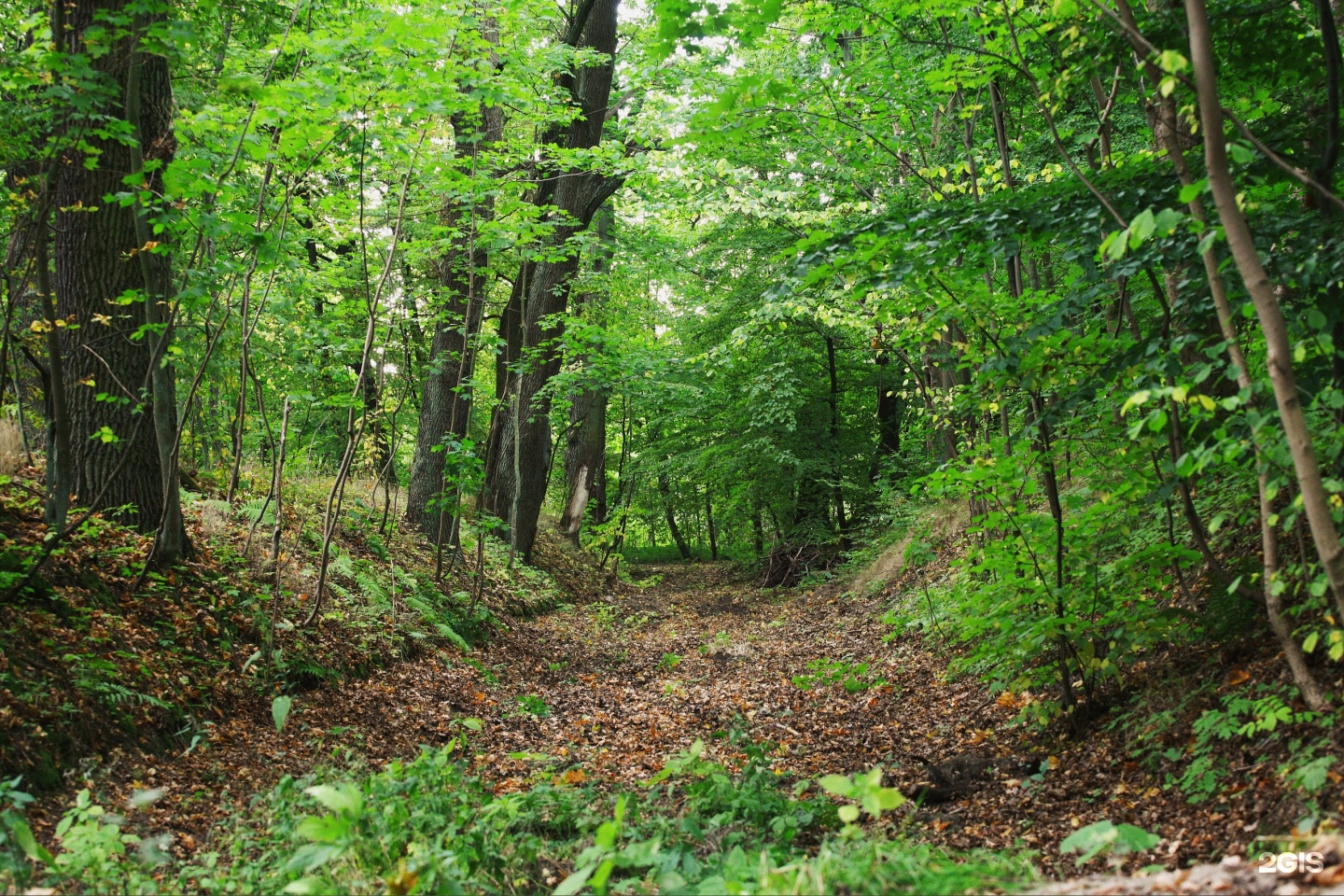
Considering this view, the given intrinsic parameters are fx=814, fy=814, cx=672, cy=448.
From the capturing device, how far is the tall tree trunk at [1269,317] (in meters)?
2.88

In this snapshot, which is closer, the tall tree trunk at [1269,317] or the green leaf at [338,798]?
the green leaf at [338,798]

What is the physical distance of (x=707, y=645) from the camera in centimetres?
1067

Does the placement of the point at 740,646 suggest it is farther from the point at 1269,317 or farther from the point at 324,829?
the point at 1269,317

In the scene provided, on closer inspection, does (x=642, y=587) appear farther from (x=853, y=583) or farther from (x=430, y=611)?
(x=430, y=611)

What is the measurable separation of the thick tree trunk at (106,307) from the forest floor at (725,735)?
7.30 feet

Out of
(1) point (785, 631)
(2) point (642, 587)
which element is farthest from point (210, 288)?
(2) point (642, 587)

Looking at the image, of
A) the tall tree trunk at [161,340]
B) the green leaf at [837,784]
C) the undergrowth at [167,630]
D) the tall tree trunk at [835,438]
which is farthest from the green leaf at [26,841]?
the tall tree trunk at [835,438]

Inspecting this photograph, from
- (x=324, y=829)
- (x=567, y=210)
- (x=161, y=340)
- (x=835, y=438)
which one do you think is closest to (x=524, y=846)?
(x=324, y=829)

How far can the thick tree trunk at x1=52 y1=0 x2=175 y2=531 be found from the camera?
590 centimetres

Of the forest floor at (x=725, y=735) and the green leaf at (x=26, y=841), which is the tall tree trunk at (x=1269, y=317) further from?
the green leaf at (x=26, y=841)

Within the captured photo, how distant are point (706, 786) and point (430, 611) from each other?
5437mm

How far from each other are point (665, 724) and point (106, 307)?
5.38m

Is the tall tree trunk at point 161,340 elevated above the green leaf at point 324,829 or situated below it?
above

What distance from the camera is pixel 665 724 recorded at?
6.86 metres
